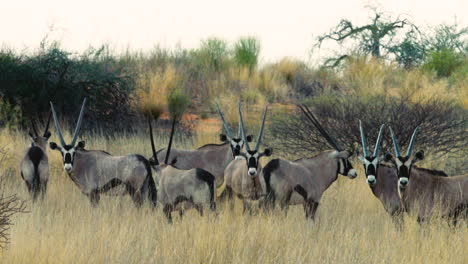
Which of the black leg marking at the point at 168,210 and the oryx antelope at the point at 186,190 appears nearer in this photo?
the oryx antelope at the point at 186,190

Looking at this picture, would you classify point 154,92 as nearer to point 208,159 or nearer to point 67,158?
point 208,159

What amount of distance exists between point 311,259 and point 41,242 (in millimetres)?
2033

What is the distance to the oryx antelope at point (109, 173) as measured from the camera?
6668mm

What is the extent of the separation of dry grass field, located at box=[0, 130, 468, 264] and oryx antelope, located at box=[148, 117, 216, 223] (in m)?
0.15

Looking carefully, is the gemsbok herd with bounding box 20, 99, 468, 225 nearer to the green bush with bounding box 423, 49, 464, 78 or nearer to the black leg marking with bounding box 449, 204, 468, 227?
the black leg marking with bounding box 449, 204, 468, 227

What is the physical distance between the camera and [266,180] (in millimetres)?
6254

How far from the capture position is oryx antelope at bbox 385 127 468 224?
5.88 m

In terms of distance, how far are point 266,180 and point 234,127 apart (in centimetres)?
1034

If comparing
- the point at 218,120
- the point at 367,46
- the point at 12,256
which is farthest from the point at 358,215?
the point at 367,46

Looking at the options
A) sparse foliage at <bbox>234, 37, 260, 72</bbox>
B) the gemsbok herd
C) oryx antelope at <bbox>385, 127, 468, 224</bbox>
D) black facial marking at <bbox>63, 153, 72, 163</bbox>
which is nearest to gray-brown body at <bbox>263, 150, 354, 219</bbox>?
the gemsbok herd

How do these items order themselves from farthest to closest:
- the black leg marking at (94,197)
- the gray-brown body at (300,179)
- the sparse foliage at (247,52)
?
the sparse foliage at (247,52) < the black leg marking at (94,197) < the gray-brown body at (300,179)

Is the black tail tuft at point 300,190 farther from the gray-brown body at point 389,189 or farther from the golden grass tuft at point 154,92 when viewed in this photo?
the golden grass tuft at point 154,92

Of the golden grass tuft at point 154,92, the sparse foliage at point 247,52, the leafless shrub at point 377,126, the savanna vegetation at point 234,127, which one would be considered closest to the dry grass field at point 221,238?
the savanna vegetation at point 234,127

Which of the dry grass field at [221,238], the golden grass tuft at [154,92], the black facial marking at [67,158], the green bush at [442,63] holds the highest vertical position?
the green bush at [442,63]
